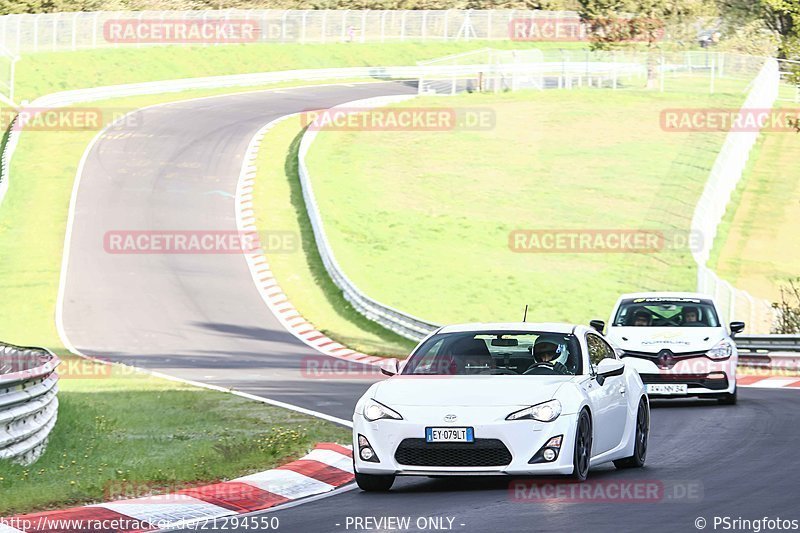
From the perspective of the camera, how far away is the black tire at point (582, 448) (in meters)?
12.0

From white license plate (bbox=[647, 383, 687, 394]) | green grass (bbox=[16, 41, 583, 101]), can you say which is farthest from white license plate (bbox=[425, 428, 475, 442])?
green grass (bbox=[16, 41, 583, 101])

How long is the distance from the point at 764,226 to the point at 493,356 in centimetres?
3564

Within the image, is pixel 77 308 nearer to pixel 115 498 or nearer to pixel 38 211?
pixel 38 211

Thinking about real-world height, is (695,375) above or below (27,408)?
below

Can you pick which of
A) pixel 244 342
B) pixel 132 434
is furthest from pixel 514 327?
pixel 244 342

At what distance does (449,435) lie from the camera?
11.7 metres

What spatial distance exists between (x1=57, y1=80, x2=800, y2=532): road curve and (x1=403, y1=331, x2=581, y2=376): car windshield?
39.1 inches

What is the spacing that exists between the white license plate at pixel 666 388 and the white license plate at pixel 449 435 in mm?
9857

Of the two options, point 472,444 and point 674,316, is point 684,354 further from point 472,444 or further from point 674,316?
point 472,444

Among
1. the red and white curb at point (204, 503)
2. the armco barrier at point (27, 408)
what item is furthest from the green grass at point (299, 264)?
the red and white curb at point (204, 503)

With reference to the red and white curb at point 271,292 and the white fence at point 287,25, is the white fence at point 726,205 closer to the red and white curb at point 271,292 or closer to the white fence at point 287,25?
the red and white curb at point 271,292

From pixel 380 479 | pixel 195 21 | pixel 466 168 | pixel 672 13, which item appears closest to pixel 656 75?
pixel 672 13

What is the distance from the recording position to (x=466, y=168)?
55938 millimetres

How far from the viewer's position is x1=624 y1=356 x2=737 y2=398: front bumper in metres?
21.0
